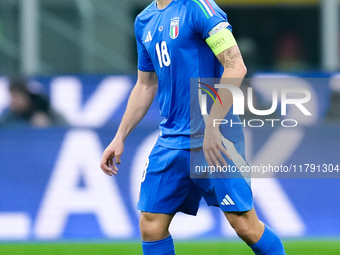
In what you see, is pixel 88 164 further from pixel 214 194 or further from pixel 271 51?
pixel 271 51

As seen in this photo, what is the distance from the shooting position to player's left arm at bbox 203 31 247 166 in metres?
4.18

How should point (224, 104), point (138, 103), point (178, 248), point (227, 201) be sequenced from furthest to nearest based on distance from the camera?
point (178, 248) → point (138, 103) → point (227, 201) → point (224, 104)

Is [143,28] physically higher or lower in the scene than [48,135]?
higher

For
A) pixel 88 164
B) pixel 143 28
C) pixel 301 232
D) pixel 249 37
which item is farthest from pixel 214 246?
pixel 249 37

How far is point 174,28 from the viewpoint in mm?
4426

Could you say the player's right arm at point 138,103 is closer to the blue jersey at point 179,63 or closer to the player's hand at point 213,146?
the blue jersey at point 179,63

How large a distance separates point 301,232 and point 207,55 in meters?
3.53

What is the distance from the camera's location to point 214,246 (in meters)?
6.90

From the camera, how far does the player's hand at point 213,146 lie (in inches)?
165

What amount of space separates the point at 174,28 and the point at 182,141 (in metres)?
0.64

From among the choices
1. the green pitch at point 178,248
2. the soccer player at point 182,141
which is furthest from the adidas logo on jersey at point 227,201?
the green pitch at point 178,248

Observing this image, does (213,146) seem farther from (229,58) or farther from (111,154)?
(111,154)

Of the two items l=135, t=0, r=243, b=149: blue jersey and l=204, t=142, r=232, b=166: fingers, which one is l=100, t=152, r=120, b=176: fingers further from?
l=204, t=142, r=232, b=166: fingers

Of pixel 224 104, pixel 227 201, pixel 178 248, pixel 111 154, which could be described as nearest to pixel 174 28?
pixel 224 104
